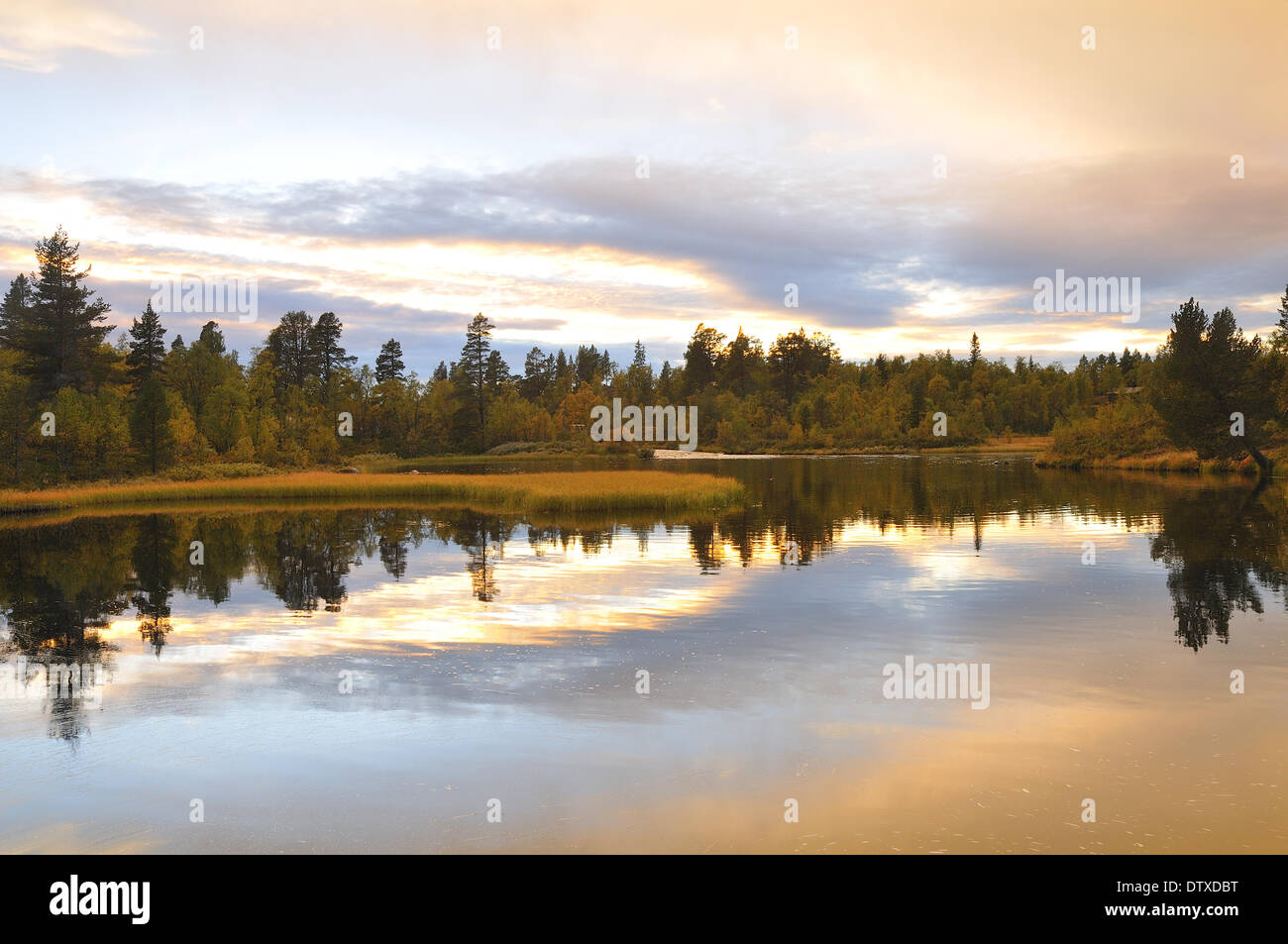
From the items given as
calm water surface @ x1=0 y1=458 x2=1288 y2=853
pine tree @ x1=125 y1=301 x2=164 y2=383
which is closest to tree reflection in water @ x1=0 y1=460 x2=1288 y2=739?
calm water surface @ x1=0 y1=458 x2=1288 y2=853

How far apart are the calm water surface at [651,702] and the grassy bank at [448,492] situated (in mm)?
21443

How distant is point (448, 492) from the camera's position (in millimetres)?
72312

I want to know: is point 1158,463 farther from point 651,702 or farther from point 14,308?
point 14,308

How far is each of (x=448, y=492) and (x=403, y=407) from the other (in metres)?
77.9

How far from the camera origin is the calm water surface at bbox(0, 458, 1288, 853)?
439 inches

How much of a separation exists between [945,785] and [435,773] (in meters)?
7.34

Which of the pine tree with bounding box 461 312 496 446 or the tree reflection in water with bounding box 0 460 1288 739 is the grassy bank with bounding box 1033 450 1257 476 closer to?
the tree reflection in water with bounding box 0 460 1288 739

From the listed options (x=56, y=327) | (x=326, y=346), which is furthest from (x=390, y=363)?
(x=56, y=327)

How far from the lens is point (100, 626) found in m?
25.2

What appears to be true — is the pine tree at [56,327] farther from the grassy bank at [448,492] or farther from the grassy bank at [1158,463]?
the grassy bank at [1158,463]

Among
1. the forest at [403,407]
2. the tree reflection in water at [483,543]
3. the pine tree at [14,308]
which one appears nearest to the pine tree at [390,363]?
the forest at [403,407]
